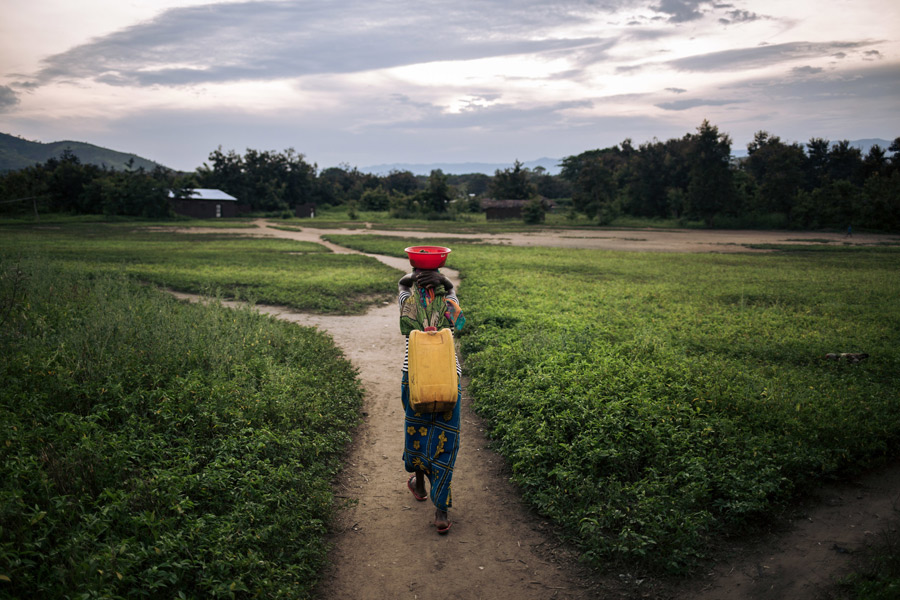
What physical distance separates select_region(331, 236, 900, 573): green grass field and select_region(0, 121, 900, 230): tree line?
138 ft

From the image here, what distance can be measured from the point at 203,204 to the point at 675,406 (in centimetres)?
7065

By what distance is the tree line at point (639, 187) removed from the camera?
47.8 meters

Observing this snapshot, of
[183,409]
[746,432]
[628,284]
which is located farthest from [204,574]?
[628,284]

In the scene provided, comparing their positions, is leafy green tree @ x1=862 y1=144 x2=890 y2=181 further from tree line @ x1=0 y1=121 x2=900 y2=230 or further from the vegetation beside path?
the vegetation beside path

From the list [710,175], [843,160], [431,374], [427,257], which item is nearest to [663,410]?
[431,374]

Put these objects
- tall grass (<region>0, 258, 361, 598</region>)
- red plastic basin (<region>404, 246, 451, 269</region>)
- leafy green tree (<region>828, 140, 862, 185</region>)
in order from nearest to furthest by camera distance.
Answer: tall grass (<region>0, 258, 361, 598</region>) < red plastic basin (<region>404, 246, 451, 269</region>) < leafy green tree (<region>828, 140, 862, 185</region>)

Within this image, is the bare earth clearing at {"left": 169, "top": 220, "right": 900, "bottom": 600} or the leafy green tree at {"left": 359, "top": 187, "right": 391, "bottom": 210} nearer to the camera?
the bare earth clearing at {"left": 169, "top": 220, "right": 900, "bottom": 600}

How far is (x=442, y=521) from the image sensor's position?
457 centimetres

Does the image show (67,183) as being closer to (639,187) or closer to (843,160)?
(639,187)

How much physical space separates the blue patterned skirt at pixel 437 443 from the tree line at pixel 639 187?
49.8 m

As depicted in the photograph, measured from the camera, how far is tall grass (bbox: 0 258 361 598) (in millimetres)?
3357

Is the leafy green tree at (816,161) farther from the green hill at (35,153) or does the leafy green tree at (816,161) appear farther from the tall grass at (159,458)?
the green hill at (35,153)

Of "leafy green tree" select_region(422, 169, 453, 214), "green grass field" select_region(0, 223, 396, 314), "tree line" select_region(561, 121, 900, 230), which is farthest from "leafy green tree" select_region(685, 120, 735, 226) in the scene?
"green grass field" select_region(0, 223, 396, 314)

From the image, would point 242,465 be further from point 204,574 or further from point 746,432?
point 746,432
